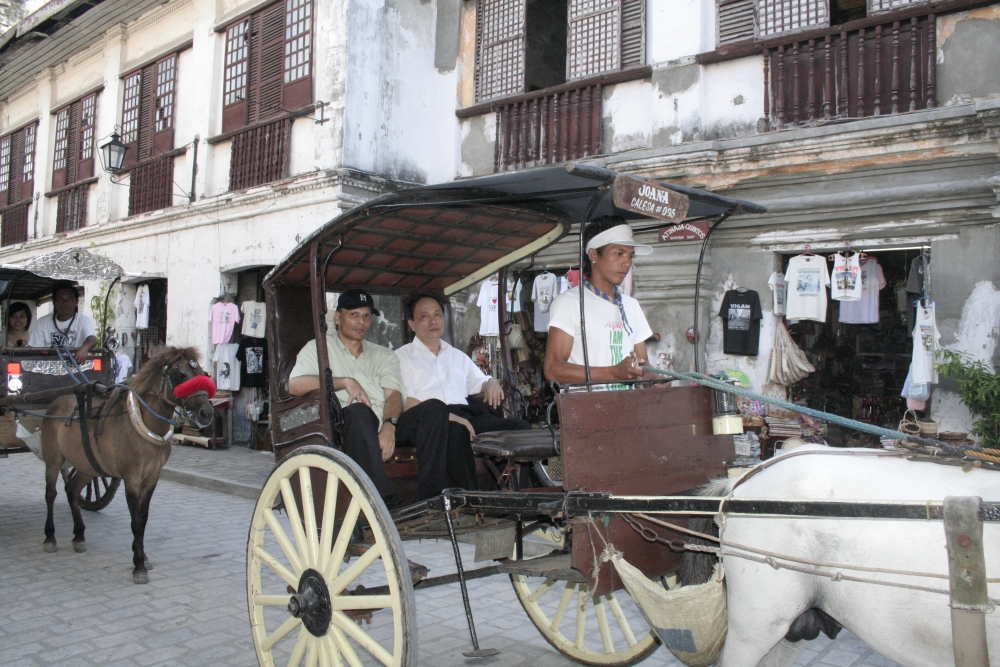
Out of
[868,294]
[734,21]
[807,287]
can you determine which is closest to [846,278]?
[807,287]

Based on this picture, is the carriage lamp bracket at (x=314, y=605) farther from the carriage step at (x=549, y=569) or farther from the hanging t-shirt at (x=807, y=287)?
the hanging t-shirt at (x=807, y=287)

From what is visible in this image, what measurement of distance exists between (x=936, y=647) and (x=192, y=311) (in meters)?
11.4

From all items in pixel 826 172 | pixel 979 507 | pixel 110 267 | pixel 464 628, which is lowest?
pixel 464 628

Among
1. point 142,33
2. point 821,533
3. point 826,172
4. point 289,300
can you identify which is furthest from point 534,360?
point 142,33

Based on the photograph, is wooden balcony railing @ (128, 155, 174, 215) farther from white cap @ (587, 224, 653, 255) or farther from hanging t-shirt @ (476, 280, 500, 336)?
white cap @ (587, 224, 653, 255)

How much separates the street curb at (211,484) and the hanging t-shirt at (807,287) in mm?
5808

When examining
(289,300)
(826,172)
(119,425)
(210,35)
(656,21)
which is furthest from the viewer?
(210,35)

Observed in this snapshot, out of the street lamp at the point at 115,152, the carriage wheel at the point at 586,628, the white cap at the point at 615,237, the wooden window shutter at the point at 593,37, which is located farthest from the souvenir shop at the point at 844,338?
the street lamp at the point at 115,152

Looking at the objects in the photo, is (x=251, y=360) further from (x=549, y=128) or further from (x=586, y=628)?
(x=586, y=628)

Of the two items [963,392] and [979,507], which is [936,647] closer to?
[979,507]

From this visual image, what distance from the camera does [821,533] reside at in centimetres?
233

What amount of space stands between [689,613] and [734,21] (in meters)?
6.76

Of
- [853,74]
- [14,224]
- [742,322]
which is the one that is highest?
[14,224]

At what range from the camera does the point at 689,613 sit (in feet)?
8.15
